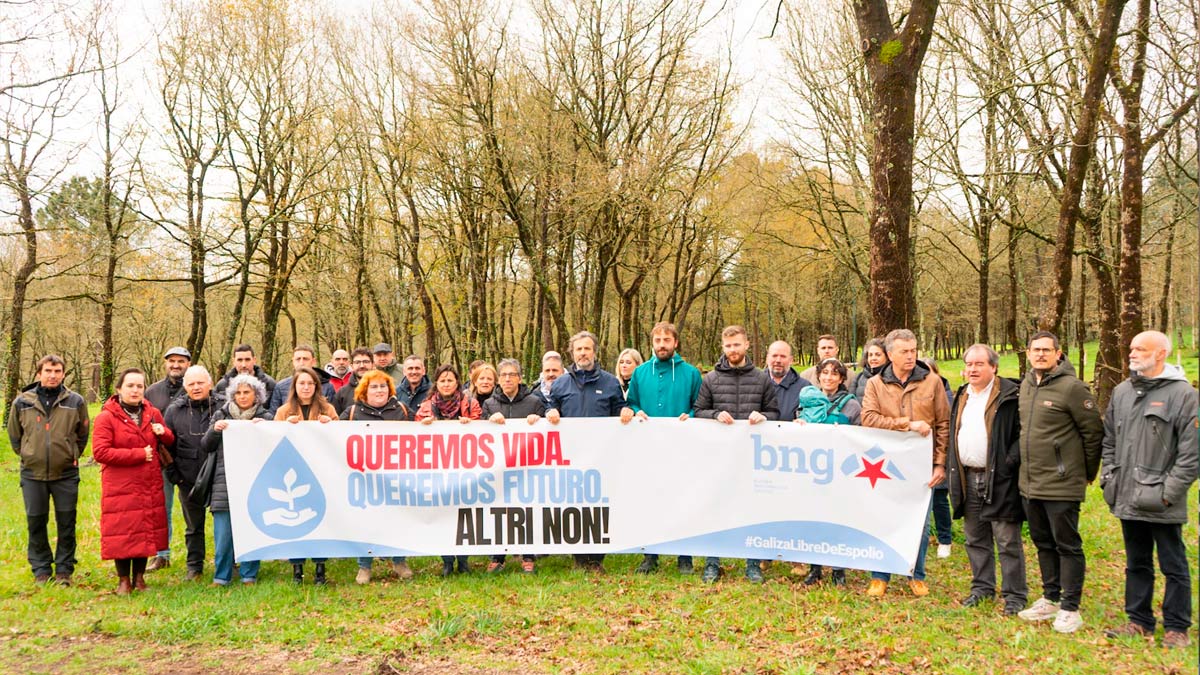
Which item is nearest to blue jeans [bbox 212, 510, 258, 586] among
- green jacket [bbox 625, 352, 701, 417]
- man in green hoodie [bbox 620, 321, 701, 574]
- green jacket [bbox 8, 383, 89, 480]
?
green jacket [bbox 8, 383, 89, 480]

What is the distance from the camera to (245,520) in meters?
6.93

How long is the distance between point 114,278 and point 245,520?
1707 centimetres

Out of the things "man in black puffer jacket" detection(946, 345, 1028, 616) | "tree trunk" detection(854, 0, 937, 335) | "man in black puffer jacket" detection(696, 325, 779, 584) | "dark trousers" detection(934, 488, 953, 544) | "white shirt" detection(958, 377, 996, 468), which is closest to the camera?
"man in black puffer jacket" detection(946, 345, 1028, 616)

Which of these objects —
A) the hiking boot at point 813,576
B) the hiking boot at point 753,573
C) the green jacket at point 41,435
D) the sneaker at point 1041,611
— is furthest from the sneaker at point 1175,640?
the green jacket at point 41,435

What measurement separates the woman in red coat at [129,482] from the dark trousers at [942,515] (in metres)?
7.14

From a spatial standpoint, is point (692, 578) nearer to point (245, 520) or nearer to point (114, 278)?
point (245, 520)

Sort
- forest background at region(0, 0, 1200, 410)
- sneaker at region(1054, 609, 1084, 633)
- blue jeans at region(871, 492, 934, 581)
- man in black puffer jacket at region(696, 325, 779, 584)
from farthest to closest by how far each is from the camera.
Result: forest background at region(0, 0, 1200, 410), man in black puffer jacket at region(696, 325, 779, 584), blue jeans at region(871, 492, 934, 581), sneaker at region(1054, 609, 1084, 633)

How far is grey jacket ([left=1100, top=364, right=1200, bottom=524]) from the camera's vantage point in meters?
4.69

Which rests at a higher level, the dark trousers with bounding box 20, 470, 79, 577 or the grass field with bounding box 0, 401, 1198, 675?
the dark trousers with bounding box 20, 470, 79, 577

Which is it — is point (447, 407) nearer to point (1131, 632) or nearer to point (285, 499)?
point (285, 499)

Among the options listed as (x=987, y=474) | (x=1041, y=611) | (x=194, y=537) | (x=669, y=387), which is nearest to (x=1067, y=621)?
(x=1041, y=611)

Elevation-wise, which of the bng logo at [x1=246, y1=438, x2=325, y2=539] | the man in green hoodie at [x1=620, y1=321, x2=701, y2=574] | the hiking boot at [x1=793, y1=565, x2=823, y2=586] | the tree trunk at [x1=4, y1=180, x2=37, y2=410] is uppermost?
the tree trunk at [x1=4, y1=180, x2=37, y2=410]

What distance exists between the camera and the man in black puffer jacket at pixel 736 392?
6688 millimetres

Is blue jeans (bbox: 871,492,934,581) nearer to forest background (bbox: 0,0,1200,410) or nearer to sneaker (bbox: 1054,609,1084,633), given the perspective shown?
sneaker (bbox: 1054,609,1084,633)
